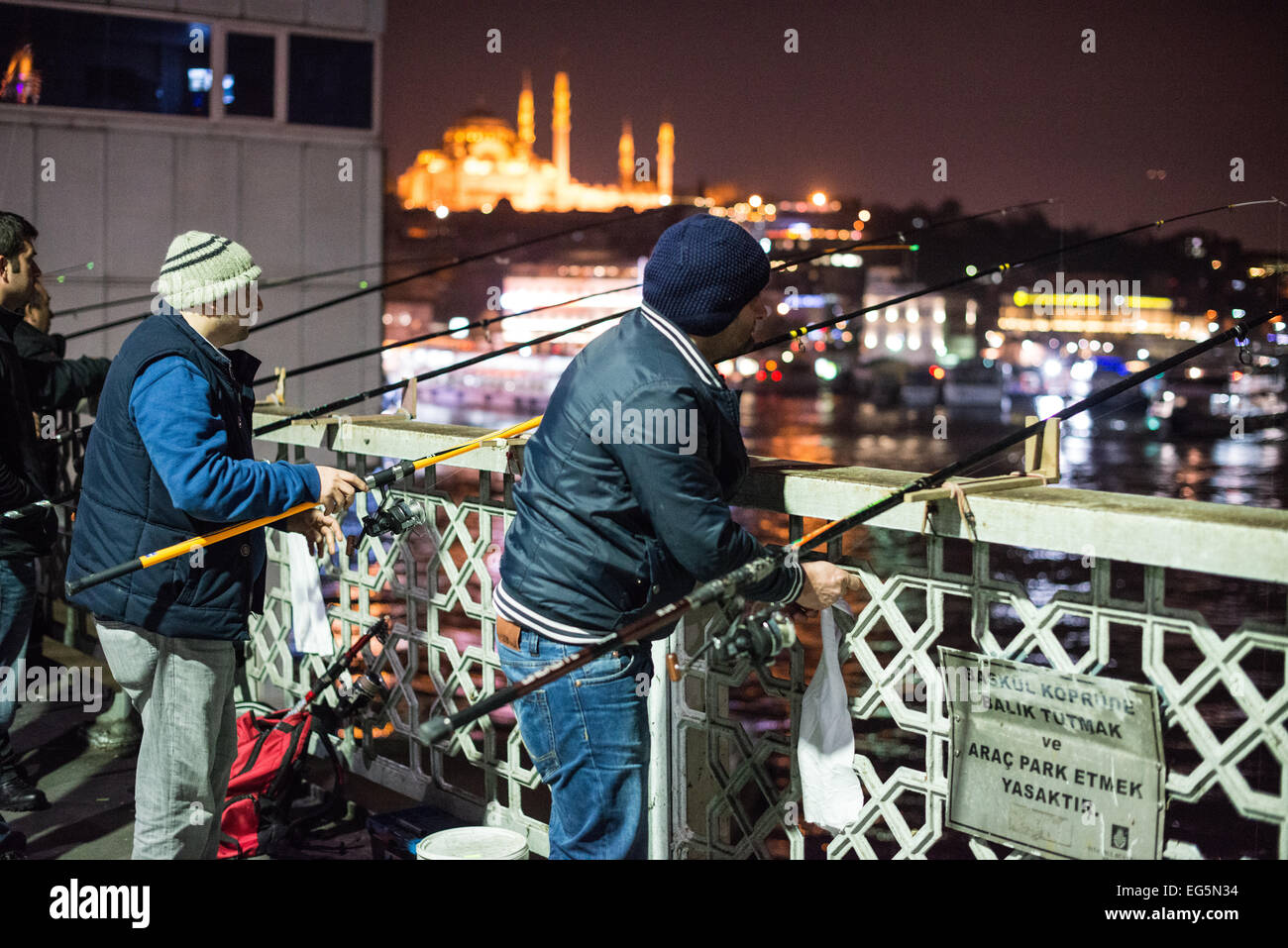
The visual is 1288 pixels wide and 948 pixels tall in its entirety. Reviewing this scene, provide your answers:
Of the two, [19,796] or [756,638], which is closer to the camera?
[756,638]

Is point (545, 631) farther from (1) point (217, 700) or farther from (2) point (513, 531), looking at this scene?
(1) point (217, 700)

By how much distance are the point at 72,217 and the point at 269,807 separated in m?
8.23

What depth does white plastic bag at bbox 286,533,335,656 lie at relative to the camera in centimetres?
514

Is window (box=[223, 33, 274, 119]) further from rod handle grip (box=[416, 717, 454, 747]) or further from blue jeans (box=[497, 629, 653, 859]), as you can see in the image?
rod handle grip (box=[416, 717, 454, 747])

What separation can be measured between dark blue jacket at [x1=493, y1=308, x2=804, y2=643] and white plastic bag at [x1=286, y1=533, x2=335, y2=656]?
2.22m

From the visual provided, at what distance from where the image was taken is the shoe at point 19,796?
16.8 ft

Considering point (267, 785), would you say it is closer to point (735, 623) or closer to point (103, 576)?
point (103, 576)

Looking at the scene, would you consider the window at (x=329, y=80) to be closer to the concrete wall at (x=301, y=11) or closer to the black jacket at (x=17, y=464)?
the concrete wall at (x=301, y=11)

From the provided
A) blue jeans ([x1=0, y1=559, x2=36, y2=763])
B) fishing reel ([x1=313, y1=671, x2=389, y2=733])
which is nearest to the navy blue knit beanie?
fishing reel ([x1=313, y1=671, x2=389, y2=733])

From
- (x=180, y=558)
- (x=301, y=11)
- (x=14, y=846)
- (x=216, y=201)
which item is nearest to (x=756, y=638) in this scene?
(x=180, y=558)

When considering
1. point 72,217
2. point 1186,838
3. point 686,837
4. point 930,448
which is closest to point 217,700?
point 686,837

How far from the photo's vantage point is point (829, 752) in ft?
11.3

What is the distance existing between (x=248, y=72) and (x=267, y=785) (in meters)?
8.68
